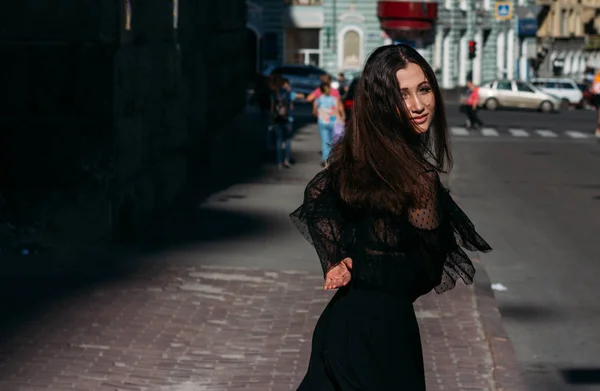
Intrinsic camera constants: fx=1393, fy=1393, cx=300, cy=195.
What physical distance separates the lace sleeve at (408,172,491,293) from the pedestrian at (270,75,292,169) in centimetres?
1977

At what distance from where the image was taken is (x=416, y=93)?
13.7 feet

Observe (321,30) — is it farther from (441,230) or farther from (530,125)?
(441,230)

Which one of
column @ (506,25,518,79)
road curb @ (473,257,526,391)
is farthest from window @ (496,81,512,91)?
road curb @ (473,257,526,391)

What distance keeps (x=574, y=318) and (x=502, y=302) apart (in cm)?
86

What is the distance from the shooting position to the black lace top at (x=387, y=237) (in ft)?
13.6

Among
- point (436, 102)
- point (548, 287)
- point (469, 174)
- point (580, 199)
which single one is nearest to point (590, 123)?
point (469, 174)

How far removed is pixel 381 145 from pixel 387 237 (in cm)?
27

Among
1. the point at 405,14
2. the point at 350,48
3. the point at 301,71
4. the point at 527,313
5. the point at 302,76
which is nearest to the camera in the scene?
the point at 527,313

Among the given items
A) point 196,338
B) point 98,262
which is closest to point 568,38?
point 98,262

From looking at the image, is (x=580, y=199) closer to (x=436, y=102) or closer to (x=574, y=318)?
(x=574, y=318)

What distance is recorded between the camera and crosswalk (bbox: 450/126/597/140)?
3819 centimetres

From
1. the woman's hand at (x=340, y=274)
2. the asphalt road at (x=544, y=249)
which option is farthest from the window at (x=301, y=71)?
the woman's hand at (x=340, y=274)

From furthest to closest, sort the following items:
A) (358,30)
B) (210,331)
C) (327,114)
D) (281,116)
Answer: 1. (358,30)
2. (281,116)
3. (327,114)
4. (210,331)

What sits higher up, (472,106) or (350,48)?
(350,48)
